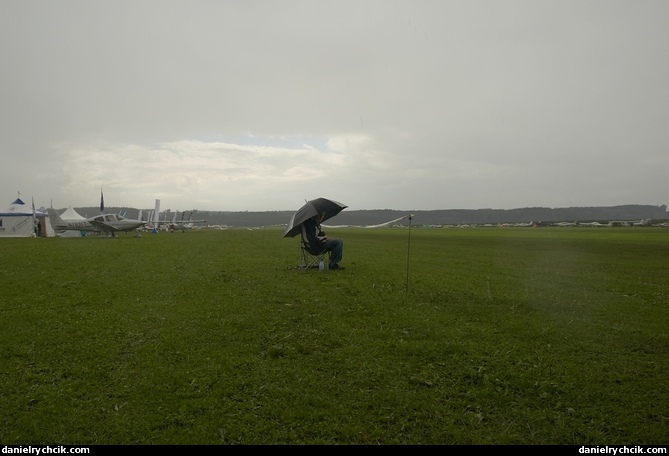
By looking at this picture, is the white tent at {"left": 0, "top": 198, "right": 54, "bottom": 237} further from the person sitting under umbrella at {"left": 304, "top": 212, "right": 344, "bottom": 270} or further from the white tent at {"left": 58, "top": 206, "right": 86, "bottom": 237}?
the person sitting under umbrella at {"left": 304, "top": 212, "right": 344, "bottom": 270}

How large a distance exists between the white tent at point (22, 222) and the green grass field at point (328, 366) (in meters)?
40.1

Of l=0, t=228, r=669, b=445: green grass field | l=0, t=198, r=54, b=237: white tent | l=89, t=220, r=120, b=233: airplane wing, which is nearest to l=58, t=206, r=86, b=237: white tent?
l=0, t=198, r=54, b=237: white tent

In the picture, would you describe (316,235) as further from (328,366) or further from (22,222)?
(22,222)

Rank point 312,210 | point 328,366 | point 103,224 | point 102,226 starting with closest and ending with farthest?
point 328,366, point 312,210, point 103,224, point 102,226

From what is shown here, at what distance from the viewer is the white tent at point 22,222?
1619 inches

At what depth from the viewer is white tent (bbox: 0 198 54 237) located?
41.1 meters

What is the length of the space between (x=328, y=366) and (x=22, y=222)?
48.7 metres

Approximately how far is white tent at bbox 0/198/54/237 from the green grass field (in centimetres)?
4014

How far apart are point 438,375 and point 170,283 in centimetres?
791

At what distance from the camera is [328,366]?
5355 mm

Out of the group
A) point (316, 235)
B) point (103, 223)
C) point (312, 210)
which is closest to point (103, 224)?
point (103, 223)

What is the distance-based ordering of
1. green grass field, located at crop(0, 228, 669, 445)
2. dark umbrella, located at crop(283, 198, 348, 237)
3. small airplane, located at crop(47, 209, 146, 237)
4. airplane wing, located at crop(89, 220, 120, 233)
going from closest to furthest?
green grass field, located at crop(0, 228, 669, 445)
dark umbrella, located at crop(283, 198, 348, 237)
airplane wing, located at crop(89, 220, 120, 233)
small airplane, located at crop(47, 209, 146, 237)
